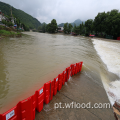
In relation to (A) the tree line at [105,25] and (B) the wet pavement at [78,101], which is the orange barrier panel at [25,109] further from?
(A) the tree line at [105,25]

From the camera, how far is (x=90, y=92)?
13.4 ft

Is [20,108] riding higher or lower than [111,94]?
higher

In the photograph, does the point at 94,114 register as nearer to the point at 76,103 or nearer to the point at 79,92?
the point at 76,103

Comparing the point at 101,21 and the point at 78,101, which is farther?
the point at 101,21

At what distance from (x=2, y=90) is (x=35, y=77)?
181 centimetres

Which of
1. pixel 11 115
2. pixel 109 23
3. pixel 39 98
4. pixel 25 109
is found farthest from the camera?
pixel 109 23

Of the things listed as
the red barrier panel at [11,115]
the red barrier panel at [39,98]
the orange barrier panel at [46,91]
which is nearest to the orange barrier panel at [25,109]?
the red barrier panel at [11,115]

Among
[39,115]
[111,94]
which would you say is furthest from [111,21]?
[39,115]

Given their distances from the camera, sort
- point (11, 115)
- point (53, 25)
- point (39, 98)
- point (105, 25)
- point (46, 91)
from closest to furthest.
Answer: point (11, 115) → point (39, 98) → point (46, 91) → point (105, 25) → point (53, 25)

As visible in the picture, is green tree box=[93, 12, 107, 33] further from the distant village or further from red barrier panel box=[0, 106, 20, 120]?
red barrier panel box=[0, 106, 20, 120]

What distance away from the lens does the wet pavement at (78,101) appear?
278cm

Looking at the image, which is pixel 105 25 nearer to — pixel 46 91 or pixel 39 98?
pixel 46 91

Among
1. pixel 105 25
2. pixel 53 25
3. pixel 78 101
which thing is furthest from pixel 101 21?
pixel 78 101

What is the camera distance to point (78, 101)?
11.3 feet
